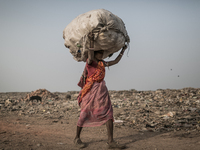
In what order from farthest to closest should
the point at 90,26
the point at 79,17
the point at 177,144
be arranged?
the point at 177,144 < the point at 79,17 < the point at 90,26

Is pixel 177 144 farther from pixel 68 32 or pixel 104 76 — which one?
pixel 68 32

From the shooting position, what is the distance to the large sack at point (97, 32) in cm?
321

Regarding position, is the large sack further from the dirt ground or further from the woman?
the dirt ground

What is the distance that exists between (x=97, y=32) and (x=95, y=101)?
1191mm

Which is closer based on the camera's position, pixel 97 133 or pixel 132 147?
pixel 132 147

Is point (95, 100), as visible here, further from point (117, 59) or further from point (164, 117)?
point (164, 117)

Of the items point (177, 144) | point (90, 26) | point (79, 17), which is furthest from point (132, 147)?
point (79, 17)

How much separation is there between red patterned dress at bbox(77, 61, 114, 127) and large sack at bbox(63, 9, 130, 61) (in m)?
0.34

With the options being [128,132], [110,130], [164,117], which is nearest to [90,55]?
[110,130]

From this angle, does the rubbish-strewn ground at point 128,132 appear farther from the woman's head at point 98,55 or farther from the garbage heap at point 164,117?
the woman's head at point 98,55

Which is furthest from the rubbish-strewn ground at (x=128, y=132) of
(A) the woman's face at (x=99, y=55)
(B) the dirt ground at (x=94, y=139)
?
(A) the woman's face at (x=99, y=55)

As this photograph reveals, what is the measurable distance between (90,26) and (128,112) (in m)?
4.16

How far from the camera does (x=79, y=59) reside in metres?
3.76

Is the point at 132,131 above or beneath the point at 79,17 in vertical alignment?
beneath
